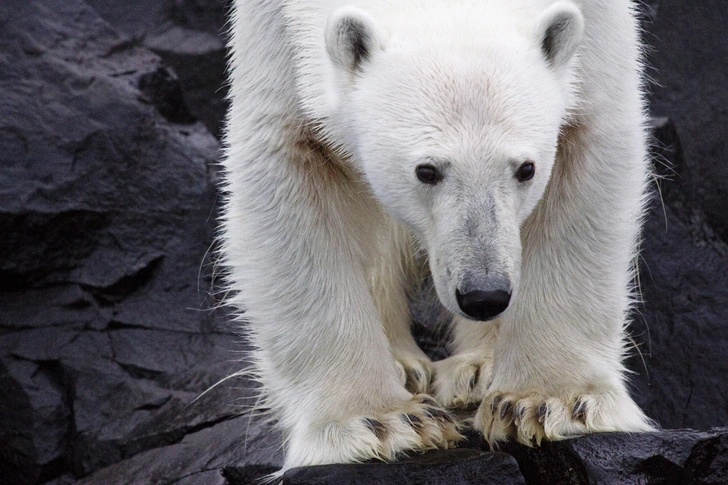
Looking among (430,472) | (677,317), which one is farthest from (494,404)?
(677,317)

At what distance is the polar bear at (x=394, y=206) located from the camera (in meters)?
3.13

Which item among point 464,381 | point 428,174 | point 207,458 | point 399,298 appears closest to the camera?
point 428,174

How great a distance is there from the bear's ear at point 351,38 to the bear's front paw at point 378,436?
1292 millimetres

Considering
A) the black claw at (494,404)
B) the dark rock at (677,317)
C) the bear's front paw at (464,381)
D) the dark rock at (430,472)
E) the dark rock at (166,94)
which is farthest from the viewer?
the dark rock at (166,94)

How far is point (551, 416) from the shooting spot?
11.6 ft

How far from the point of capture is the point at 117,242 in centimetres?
589

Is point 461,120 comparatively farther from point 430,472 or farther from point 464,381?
point 464,381

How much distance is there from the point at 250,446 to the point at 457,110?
232 cm

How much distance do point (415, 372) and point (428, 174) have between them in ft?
5.60

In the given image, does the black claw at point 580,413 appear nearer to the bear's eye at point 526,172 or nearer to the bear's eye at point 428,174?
the bear's eye at point 526,172

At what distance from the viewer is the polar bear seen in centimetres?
313

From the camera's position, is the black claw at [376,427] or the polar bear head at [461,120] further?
the black claw at [376,427]

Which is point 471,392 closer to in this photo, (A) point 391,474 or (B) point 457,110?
(A) point 391,474

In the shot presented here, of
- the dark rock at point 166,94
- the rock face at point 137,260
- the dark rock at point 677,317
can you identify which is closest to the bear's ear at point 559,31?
the rock face at point 137,260
